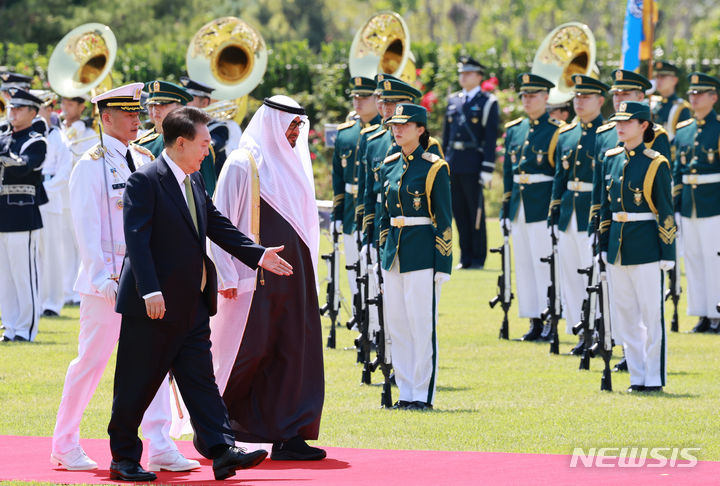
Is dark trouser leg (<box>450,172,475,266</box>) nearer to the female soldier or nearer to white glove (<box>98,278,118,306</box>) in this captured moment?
the female soldier

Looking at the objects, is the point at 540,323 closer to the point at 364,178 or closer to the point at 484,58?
the point at 364,178

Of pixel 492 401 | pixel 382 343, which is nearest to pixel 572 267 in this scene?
pixel 492 401

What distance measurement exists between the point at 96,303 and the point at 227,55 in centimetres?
849

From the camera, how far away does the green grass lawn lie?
9.21 metres

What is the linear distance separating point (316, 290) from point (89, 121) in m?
8.74

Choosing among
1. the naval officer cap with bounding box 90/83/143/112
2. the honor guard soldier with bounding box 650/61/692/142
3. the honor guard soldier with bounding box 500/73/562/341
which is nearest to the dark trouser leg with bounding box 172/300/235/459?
the naval officer cap with bounding box 90/83/143/112

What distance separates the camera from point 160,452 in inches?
315

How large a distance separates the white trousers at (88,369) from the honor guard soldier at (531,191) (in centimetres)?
716

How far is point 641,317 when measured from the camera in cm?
1145

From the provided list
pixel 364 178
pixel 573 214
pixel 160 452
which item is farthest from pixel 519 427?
pixel 573 214

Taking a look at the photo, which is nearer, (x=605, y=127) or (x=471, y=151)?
(x=605, y=127)

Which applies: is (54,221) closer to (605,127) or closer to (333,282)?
(333,282)

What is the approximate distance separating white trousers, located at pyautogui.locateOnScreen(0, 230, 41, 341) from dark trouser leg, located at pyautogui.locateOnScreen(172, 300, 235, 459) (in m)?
6.91

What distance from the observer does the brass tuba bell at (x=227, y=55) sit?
51.1 feet
